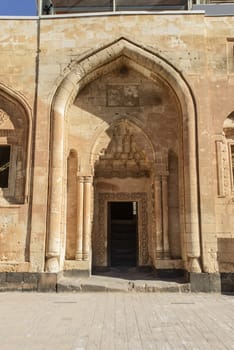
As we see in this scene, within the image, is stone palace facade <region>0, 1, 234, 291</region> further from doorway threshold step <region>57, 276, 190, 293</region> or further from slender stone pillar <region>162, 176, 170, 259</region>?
doorway threshold step <region>57, 276, 190, 293</region>

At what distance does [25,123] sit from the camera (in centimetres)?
746

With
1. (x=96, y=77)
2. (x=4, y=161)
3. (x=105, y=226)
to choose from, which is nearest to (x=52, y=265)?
(x=105, y=226)

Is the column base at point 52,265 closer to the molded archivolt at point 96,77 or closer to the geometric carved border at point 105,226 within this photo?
the molded archivolt at point 96,77

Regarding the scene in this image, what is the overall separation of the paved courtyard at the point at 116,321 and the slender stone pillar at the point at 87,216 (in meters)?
1.38

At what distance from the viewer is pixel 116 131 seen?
8070 mm

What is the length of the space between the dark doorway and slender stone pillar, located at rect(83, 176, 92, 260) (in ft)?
4.45

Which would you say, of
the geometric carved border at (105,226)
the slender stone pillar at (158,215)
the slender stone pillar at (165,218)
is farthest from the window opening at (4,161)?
the slender stone pillar at (165,218)

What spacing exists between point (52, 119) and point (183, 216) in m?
3.91

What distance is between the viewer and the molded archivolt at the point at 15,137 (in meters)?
7.19

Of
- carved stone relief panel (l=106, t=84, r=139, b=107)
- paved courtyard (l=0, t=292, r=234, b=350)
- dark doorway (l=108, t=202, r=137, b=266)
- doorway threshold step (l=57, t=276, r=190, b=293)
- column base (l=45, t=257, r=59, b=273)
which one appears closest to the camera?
paved courtyard (l=0, t=292, r=234, b=350)

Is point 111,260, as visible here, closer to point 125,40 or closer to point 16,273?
point 16,273

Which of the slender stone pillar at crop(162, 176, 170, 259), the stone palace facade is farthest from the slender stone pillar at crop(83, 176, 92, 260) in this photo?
the slender stone pillar at crop(162, 176, 170, 259)

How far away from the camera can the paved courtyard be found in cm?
354

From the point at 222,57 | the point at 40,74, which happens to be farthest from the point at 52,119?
the point at 222,57
